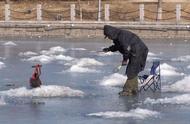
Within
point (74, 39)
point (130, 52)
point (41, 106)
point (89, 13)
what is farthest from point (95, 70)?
point (89, 13)

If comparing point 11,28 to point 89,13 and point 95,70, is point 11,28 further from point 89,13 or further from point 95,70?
point 95,70

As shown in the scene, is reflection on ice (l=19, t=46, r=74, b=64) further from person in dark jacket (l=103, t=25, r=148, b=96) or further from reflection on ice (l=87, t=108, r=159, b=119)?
reflection on ice (l=87, t=108, r=159, b=119)

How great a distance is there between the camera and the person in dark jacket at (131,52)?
13586mm

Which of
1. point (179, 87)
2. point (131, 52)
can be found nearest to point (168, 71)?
point (179, 87)

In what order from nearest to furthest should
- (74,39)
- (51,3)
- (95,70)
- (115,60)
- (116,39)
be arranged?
(116,39) → (95,70) → (115,60) → (74,39) → (51,3)

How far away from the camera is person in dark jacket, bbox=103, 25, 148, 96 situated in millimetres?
13586

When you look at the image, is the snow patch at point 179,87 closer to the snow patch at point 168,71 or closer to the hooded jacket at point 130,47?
the hooded jacket at point 130,47

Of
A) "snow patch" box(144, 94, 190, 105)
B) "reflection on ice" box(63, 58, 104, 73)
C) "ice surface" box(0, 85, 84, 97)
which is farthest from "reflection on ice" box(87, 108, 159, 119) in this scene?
"reflection on ice" box(63, 58, 104, 73)

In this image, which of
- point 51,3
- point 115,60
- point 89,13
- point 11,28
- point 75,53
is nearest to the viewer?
point 115,60

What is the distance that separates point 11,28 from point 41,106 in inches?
998

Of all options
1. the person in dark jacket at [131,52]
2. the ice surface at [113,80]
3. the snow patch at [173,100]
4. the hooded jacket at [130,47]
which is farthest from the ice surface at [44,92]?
the ice surface at [113,80]

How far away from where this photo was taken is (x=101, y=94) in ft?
46.9

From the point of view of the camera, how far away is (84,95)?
14.0 meters

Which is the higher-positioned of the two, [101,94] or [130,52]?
[130,52]
